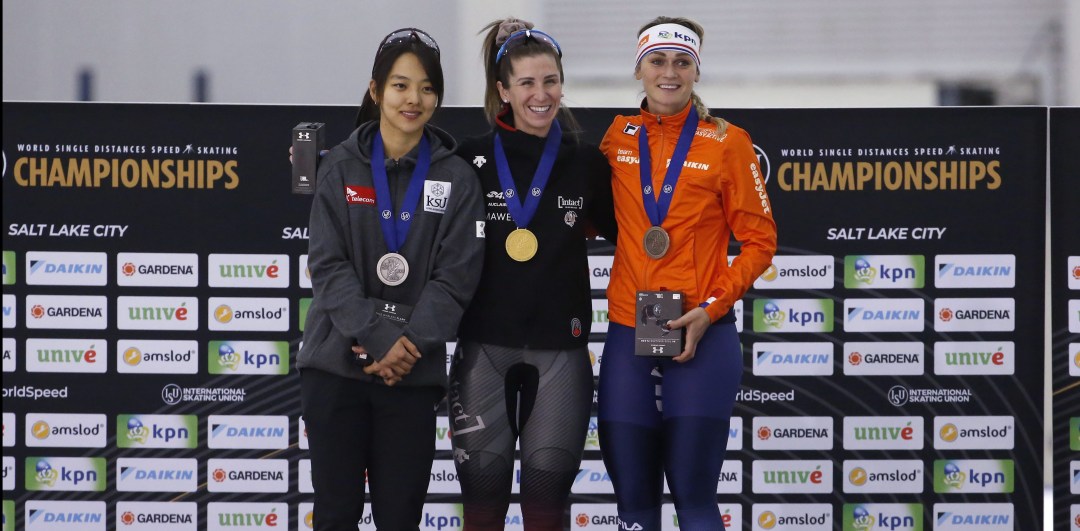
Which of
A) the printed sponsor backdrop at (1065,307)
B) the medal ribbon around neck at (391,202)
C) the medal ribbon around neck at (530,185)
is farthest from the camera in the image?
the printed sponsor backdrop at (1065,307)

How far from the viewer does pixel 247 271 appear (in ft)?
14.4

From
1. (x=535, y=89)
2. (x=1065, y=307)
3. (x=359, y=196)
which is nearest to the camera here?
(x=359, y=196)

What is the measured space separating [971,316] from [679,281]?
1.82m

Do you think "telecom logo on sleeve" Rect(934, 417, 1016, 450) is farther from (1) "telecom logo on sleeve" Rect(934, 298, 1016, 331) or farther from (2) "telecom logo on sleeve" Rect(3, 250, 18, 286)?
(2) "telecom logo on sleeve" Rect(3, 250, 18, 286)

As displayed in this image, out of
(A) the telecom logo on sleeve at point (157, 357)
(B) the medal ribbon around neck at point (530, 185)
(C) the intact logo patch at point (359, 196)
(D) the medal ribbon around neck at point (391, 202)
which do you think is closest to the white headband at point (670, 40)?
(B) the medal ribbon around neck at point (530, 185)

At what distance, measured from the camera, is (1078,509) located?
4.36 meters

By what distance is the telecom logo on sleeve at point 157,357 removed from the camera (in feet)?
14.4

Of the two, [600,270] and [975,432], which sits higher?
[600,270]

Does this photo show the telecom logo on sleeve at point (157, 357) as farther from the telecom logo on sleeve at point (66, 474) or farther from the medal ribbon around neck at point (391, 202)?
the medal ribbon around neck at point (391, 202)

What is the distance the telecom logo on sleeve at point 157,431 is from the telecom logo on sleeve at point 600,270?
1552 millimetres

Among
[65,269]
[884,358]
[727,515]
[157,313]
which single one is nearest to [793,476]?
[727,515]

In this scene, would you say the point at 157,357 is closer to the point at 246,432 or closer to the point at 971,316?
the point at 246,432

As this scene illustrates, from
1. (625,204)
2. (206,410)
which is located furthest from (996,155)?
(206,410)

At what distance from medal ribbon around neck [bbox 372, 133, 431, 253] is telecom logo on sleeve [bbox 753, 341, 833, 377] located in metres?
1.85
